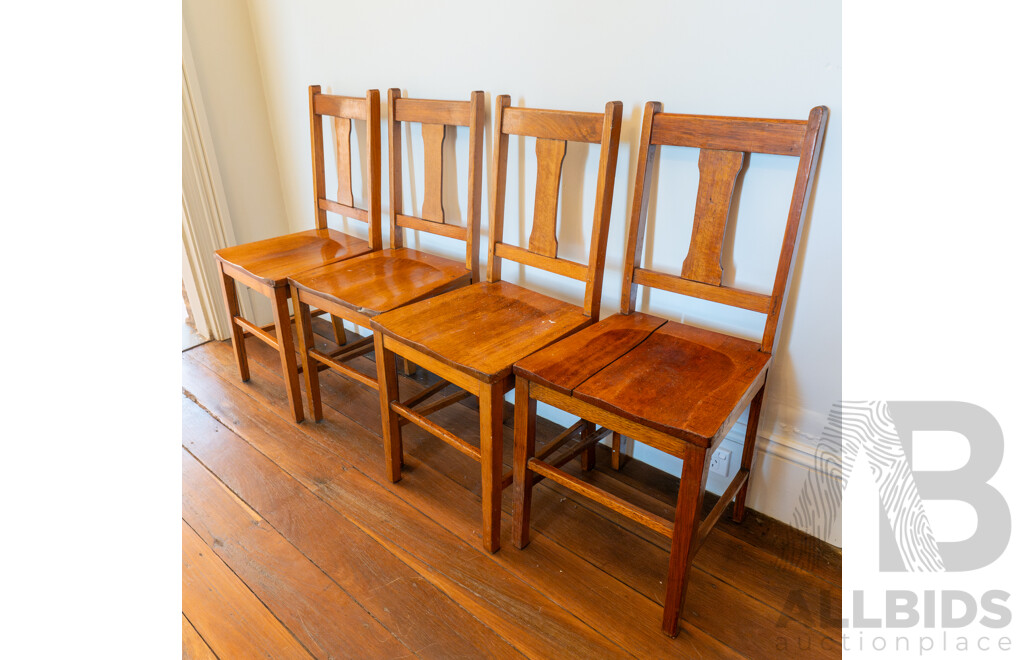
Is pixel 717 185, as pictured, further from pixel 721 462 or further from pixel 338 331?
pixel 338 331

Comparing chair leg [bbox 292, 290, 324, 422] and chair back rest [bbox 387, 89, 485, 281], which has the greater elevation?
chair back rest [bbox 387, 89, 485, 281]

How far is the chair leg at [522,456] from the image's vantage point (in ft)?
4.38

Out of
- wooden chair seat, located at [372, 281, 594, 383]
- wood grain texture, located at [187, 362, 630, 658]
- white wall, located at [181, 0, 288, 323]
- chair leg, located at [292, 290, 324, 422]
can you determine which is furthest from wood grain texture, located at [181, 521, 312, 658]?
white wall, located at [181, 0, 288, 323]

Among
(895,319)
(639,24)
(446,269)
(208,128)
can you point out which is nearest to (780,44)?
(639,24)

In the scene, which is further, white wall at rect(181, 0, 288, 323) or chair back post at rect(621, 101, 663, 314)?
white wall at rect(181, 0, 288, 323)

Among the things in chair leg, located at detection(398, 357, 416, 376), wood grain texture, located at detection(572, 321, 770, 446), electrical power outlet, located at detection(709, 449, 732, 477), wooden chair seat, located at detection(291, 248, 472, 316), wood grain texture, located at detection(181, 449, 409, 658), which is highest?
wooden chair seat, located at detection(291, 248, 472, 316)

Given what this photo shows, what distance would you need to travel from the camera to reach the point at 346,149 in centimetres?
212

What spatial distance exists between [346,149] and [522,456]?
1.37 m

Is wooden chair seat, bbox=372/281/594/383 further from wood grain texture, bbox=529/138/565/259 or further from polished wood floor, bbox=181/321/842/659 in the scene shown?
polished wood floor, bbox=181/321/842/659

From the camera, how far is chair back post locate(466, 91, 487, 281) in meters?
1.69

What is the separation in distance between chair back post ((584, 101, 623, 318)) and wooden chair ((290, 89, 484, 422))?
17.5 inches

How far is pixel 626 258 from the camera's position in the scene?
148 cm
